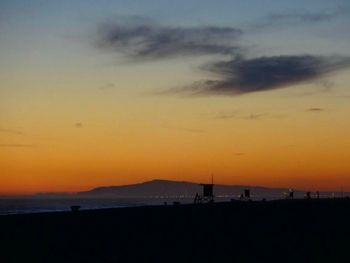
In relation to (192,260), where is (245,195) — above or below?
above

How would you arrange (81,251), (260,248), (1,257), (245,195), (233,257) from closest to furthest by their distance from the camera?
(1,257) → (81,251) → (233,257) → (260,248) → (245,195)

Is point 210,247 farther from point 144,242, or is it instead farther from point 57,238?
point 57,238

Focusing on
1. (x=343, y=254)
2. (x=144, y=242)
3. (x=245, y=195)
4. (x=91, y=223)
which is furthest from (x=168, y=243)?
(x=245, y=195)

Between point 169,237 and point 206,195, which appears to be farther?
point 206,195

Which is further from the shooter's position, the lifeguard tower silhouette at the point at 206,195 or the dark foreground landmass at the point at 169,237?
the lifeguard tower silhouette at the point at 206,195

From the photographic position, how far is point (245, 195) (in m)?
98.5

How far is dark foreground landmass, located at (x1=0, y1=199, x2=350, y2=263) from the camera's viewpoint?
110 ft

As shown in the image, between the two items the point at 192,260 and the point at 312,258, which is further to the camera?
the point at 312,258

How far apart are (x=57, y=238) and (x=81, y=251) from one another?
2239 millimetres

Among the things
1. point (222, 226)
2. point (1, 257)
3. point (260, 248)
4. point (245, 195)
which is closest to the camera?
point (1, 257)

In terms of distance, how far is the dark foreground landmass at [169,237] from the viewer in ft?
110

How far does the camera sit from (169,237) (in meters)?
38.7

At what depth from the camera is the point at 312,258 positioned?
37062 millimetres

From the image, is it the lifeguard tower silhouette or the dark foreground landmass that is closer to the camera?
the dark foreground landmass
